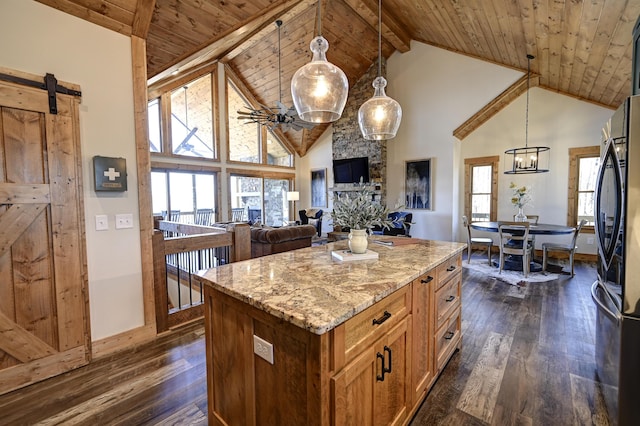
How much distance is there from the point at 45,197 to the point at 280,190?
25.7ft

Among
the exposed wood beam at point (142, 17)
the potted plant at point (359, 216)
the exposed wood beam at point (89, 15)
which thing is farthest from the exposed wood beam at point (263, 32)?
the potted plant at point (359, 216)

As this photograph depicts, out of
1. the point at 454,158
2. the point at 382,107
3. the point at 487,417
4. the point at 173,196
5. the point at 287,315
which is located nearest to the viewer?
the point at 287,315

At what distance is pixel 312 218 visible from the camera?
926 cm

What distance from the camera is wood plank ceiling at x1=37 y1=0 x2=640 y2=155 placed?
2889 millimetres

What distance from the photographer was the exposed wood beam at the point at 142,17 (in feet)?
8.18

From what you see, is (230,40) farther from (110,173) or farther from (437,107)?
(437,107)

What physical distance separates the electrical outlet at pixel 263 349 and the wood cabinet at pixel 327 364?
0.7 inches

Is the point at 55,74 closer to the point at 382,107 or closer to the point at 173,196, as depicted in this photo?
the point at 382,107

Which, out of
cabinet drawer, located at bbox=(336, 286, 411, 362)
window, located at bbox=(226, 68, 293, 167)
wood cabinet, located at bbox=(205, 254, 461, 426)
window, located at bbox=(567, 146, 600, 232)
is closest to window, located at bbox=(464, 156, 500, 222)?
window, located at bbox=(567, 146, 600, 232)

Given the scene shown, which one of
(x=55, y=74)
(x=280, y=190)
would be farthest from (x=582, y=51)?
(x=280, y=190)

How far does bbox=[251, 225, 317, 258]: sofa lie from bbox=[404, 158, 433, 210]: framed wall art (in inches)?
127

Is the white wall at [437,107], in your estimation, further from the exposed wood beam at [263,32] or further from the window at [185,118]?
the window at [185,118]

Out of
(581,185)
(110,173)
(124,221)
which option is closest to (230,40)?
(110,173)

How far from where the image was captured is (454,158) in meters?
6.88
